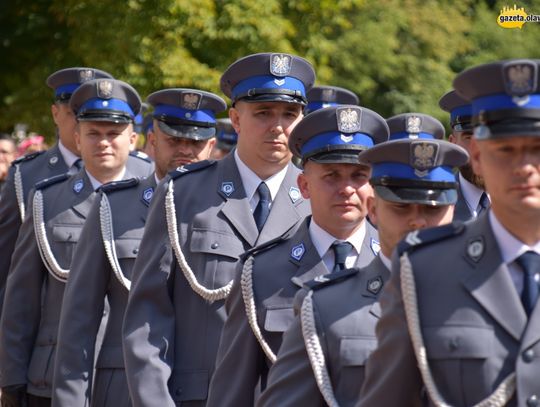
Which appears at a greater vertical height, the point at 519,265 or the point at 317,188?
the point at 317,188

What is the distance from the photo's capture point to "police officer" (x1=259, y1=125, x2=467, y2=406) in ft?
15.2

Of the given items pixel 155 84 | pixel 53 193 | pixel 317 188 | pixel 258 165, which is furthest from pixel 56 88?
pixel 155 84

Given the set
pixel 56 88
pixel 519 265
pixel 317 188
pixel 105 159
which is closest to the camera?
pixel 519 265

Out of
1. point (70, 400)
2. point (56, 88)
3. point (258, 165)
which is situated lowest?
point (70, 400)

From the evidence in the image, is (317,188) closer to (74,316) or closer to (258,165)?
(258,165)

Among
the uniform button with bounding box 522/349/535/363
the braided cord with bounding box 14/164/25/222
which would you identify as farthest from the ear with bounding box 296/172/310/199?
the braided cord with bounding box 14/164/25/222

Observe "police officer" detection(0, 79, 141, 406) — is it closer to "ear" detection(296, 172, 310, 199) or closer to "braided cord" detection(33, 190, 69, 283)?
"braided cord" detection(33, 190, 69, 283)

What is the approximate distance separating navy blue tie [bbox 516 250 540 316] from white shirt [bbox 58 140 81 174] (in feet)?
17.6

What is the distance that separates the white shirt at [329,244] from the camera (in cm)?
537

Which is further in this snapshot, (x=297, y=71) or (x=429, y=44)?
(x=429, y=44)

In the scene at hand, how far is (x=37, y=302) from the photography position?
304 inches

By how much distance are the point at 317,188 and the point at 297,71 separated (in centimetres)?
119

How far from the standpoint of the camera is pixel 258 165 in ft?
20.5

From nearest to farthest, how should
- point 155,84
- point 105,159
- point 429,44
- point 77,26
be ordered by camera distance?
point 105,159, point 155,84, point 77,26, point 429,44
